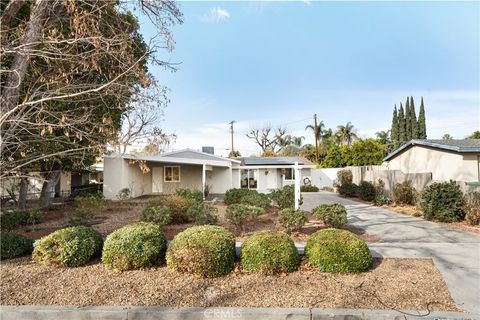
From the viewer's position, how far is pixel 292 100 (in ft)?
68.1

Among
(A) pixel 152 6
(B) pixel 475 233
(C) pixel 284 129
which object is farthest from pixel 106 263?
(C) pixel 284 129

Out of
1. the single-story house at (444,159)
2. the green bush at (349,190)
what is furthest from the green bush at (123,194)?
the single-story house at (444,159)

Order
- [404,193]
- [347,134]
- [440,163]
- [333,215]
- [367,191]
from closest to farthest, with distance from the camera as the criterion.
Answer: [333,215]
[404,193]
[440,163]
[367,191]
[347,134]

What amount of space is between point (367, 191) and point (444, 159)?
14.9ft

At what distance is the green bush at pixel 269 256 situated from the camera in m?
4.85

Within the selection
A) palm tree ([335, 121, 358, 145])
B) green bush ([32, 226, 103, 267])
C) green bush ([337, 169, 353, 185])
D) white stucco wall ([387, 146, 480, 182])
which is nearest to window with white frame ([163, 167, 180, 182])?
green bush ([337, 169, 353, 185])

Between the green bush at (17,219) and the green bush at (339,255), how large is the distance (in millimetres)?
8497

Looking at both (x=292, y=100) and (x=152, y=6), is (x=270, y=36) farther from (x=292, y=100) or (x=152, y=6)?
(x=292, y=100)

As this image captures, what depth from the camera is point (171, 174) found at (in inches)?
900

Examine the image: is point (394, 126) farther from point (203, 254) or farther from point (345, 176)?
point (203, 254)

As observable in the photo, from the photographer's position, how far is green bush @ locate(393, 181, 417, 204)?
15.3 metres

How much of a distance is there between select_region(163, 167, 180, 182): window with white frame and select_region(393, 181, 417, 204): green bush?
13828mm

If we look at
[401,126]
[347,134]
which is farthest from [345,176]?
[347,134]

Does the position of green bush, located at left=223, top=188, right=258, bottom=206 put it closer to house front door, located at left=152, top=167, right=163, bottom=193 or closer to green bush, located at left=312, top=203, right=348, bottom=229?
green bush, located at left=312, top=203, right=348, bottom=229
